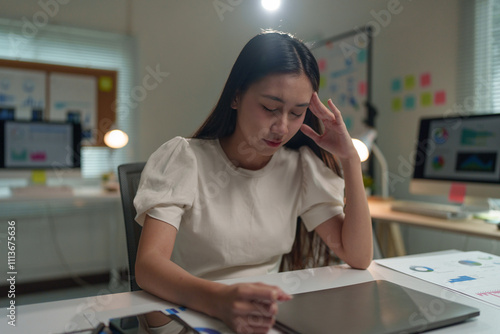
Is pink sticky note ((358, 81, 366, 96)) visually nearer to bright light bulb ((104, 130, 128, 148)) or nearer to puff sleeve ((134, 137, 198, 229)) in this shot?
bright light bulb ((104, 130, 128, 148))

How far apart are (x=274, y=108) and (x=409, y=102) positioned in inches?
86.3

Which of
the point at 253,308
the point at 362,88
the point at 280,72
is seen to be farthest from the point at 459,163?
the point at 253,308

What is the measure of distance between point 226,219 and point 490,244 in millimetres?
1967

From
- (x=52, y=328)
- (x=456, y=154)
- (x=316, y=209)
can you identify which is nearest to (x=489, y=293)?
(x=316, y=209)

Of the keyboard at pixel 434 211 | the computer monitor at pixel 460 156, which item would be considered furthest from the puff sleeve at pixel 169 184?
the computer monitor at pixel 460 156

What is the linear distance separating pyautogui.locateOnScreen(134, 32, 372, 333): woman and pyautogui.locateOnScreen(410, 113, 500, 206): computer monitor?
3.72ft

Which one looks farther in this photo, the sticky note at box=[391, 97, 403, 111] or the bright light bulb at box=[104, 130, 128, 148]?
the bright light bulb at box=[104, 130, 128, 148]

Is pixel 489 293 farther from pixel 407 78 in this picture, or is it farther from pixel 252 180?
pixel 407 78

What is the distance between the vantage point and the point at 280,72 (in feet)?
3.15

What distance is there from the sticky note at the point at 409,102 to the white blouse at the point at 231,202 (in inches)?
76.0

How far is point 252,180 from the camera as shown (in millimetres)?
1104

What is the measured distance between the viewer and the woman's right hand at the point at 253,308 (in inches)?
22.3

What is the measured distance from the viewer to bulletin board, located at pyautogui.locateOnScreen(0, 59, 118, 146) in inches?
121

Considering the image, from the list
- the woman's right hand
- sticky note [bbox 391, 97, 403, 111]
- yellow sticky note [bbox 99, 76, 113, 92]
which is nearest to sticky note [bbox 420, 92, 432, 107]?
sticky note [bbox 391, 97, 403, 111]
